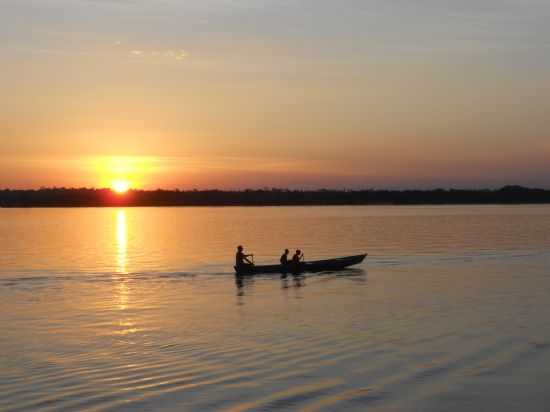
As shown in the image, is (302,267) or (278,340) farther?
(302,267)

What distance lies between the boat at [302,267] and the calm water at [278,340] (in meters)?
0.85

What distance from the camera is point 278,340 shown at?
66.6 feet

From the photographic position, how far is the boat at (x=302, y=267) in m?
40.0

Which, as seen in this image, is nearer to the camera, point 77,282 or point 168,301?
point 168,301

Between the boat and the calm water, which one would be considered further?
the boat

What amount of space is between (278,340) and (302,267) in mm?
20762

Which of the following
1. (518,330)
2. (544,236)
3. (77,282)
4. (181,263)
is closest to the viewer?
(518,330)

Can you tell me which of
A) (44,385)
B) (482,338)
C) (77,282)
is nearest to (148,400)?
(44,385)

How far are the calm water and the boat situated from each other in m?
0.85

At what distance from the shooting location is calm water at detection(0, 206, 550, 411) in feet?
47.1

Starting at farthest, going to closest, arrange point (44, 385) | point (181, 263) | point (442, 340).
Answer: point (181, 263) → point (442, 340) → point (44, 385)

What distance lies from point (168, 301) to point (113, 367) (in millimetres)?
13333

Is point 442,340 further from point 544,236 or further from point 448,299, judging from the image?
point 544,236

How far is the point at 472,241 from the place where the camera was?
222 feet
